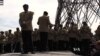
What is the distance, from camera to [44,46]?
19.8m

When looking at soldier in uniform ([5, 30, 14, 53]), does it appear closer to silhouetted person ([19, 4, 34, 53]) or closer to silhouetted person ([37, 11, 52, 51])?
silhouetted person ([37, 11, 52, 51])

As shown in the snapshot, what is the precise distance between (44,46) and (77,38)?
521 centimetres

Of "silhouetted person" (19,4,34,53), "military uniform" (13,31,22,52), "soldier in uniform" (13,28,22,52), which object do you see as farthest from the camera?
"military uniform" (13,31,22,52)

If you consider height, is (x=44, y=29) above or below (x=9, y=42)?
above

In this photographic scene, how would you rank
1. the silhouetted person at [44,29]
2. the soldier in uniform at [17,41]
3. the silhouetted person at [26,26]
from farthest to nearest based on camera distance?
the soldier in uniform at [17,41] → the silhouetted person at [44,29] → the silhouetted person at [26,26]

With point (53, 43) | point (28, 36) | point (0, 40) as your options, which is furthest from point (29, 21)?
point (0, 40)

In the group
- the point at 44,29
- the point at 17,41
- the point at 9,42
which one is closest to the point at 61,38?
the point at 17,41

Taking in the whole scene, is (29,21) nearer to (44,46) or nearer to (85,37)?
(44,46)

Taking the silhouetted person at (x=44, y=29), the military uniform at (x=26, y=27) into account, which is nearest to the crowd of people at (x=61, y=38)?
the silhouetted person at (x=44, y=29)

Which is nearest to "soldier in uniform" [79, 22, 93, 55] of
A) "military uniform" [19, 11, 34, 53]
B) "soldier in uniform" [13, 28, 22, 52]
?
"soldier in uniform" [13, 28, 22, 52]

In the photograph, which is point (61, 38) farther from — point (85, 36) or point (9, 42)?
point (9, 42)

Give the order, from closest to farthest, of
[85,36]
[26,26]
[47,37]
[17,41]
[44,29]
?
[26,26] → [44,29] → [47,37] → [85,36] → [17,41]

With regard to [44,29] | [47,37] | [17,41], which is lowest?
[47,37]

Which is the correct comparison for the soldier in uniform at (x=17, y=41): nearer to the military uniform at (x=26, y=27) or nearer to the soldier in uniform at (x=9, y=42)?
the soldier in uniform at (x=9, y=42)
